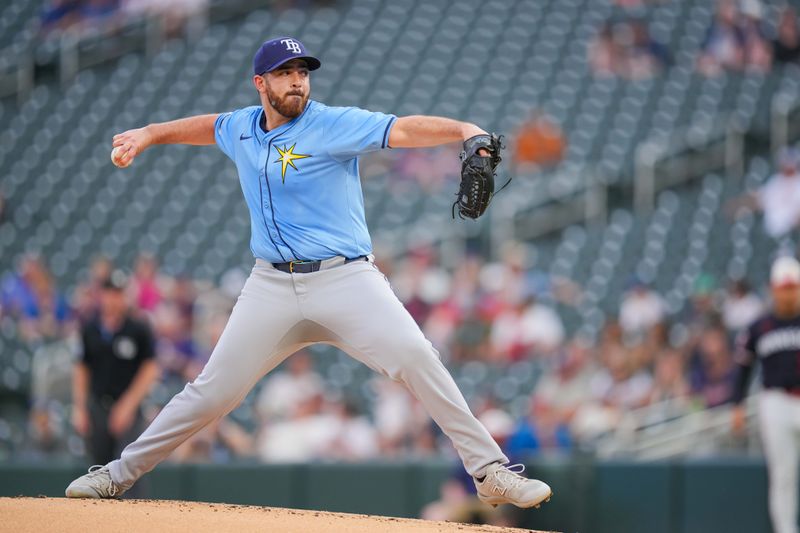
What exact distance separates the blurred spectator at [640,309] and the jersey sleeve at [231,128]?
6.45 meters

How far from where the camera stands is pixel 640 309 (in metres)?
11.3

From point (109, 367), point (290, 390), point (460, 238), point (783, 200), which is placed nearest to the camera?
point (109, 367)

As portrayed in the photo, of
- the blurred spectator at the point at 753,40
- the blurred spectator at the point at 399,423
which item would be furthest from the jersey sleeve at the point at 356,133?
the blurred spectator at the point at 753,40

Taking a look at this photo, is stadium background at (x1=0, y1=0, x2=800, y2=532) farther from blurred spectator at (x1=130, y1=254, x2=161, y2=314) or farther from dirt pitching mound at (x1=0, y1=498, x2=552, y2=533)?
dirt pitching mound at (x1=0, y1=498, x2=552, y2=533)

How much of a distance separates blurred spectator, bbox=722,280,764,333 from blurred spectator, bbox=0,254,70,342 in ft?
18.1

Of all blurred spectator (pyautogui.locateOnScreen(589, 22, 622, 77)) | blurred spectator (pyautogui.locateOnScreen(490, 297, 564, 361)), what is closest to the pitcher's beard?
blurred spectator (pyautogui.locateOnScreen(490, 297, 564, 361))

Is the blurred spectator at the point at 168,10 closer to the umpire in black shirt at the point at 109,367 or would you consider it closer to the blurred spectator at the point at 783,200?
the blurred spectator at the point at 783,200

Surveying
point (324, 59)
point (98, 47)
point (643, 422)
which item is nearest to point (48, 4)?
point (98, 47)

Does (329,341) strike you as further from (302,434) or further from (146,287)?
(146,287)

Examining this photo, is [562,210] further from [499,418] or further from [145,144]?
[145,144]

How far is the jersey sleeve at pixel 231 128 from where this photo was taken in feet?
16.5

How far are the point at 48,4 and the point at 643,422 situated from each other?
9.98m

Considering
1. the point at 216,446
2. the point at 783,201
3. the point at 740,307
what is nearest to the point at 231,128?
the point at 216,446

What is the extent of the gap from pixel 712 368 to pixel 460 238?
3.03 m
